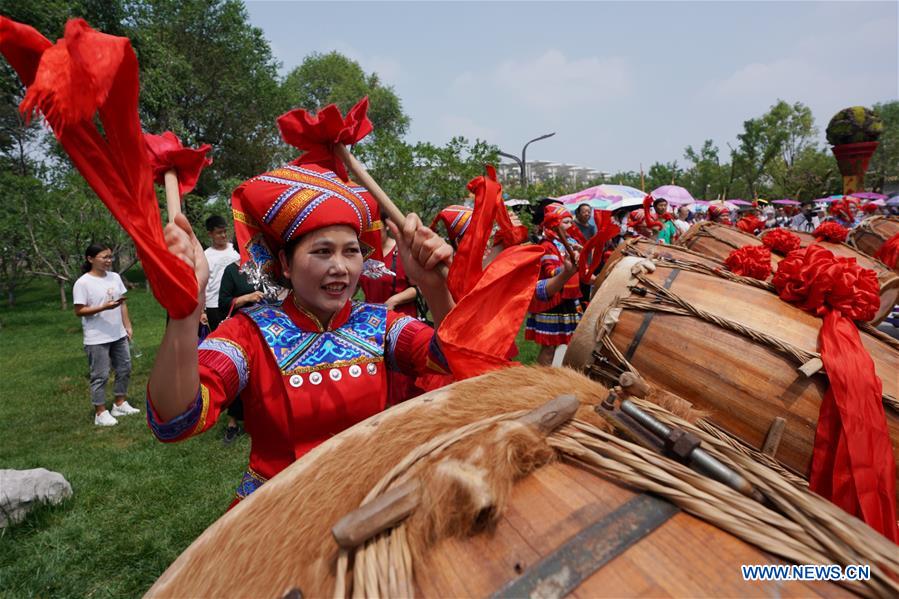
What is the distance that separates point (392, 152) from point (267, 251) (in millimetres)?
4212

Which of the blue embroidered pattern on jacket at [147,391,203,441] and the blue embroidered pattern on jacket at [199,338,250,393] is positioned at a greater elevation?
the blue embroidered pattern on jacket at [199,338,250,393]

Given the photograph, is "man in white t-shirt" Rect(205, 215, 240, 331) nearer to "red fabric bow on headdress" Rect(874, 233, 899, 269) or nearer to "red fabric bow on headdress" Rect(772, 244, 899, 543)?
"red fabric bow on headdress" Rect(772, 244, 899, 543)

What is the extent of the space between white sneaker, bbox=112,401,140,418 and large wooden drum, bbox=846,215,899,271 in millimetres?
9209

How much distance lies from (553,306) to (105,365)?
16.6ft

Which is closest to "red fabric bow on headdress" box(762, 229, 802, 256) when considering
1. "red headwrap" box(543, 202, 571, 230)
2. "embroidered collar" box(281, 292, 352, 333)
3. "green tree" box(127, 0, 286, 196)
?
"red headwrap" box(543, 202, 571, 230)

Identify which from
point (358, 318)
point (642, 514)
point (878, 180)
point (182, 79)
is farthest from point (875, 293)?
point (878, 180)

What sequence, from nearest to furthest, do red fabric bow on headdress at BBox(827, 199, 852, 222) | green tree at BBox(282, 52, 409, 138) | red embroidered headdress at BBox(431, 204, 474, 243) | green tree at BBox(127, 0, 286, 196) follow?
red embroidered headdress at BBox(431, 204, 474, 243), red fabric bow on headdress at BBox(827, 199, 852, 222), green tree at BBox(127, 0, 286, 196), green tree at BBox(282, 52, 409, 138)

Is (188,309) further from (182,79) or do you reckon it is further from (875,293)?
(182,79)

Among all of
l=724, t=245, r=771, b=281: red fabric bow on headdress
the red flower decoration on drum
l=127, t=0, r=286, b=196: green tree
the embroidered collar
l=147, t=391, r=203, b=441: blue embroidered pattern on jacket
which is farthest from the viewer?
l=127, t=0, r=286, b=196: green tree

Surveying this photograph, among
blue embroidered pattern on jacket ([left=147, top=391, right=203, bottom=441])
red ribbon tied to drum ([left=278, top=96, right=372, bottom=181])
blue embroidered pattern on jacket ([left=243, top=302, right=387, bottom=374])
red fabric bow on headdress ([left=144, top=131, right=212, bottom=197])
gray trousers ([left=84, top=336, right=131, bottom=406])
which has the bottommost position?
gray trousers ([left=84, top=336, right=131, bottom=406])

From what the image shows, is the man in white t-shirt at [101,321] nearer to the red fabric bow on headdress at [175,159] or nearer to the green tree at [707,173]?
the red fabric bow on headdress at [175,159]

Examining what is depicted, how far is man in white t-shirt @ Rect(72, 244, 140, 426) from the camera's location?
5.61m

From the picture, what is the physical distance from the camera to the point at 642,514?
0.84 m

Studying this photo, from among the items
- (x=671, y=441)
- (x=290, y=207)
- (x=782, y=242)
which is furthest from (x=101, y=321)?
(x=782, y=242)
